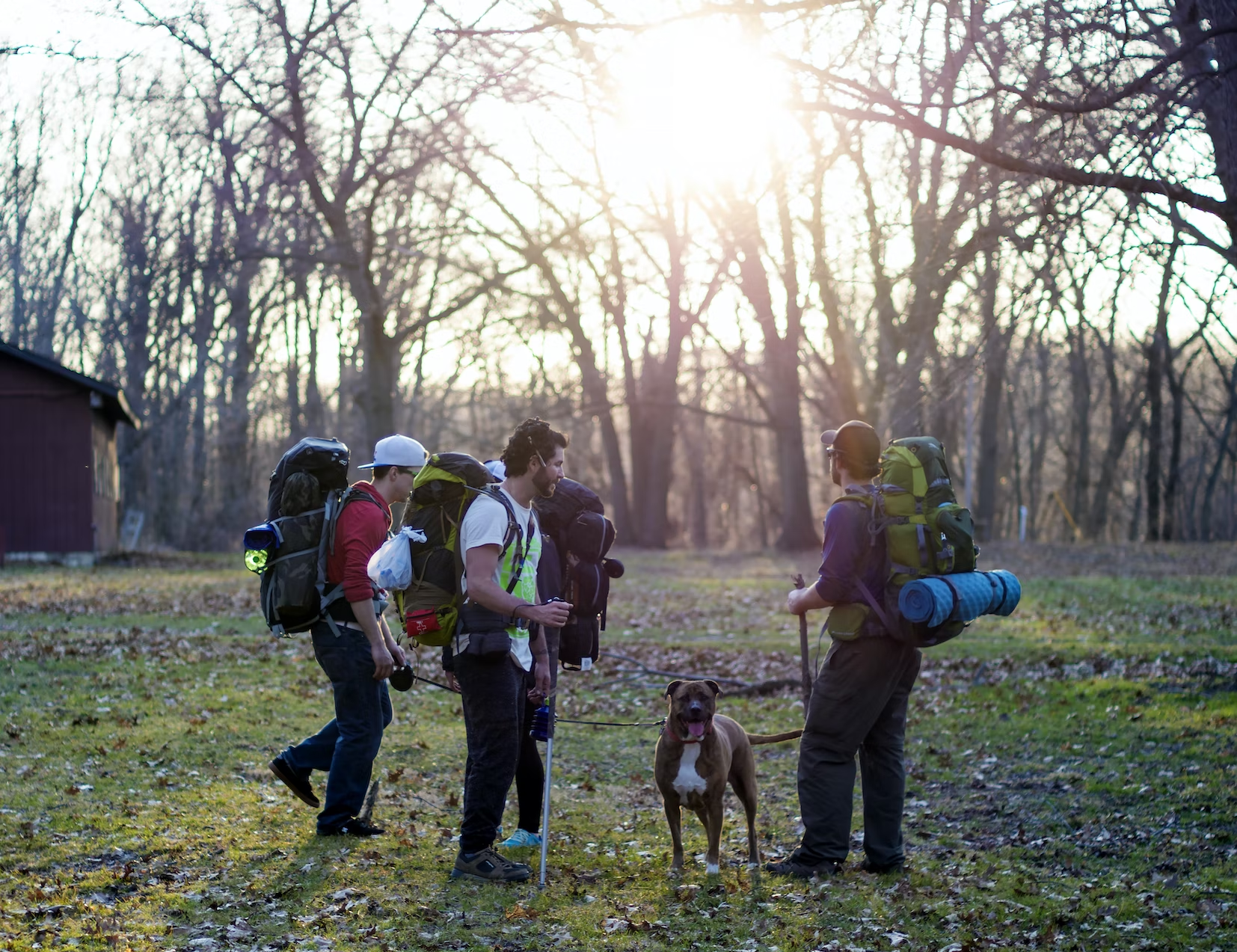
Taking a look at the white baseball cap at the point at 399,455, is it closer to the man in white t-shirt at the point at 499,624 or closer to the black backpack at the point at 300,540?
the black backpack at the point at 300,540

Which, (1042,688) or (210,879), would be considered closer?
(210,879)

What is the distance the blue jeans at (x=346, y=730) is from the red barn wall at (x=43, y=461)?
25.5 meters

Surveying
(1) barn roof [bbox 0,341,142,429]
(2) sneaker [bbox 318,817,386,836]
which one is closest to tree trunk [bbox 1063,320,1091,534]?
(1) barn roof [bbox 0,341,142,429]

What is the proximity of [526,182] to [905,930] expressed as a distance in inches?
1248

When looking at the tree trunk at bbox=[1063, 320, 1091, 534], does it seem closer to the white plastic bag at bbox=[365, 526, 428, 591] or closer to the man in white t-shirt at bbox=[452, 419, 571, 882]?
the man in white t-shirt at bbox=[452, 419, 571, 882]

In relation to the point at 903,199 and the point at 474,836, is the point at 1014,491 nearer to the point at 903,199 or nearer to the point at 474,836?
the point at 903,199

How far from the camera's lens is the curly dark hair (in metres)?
6.11

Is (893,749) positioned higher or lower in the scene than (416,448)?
lower

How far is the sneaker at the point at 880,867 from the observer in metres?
6.57

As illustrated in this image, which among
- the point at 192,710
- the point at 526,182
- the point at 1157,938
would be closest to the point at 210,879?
the point at 1157,938

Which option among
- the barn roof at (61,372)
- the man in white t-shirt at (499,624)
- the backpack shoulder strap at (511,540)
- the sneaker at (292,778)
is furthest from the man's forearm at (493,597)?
the barn roof at (61,372)

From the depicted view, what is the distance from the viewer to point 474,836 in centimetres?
629

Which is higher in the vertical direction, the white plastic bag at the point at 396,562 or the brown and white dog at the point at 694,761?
the white plastic bag at the point at 396,562

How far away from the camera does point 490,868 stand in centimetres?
627
